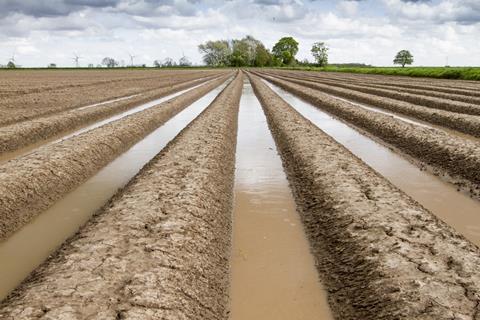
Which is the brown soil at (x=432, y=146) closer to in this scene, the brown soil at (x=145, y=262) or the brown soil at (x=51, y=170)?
the brown soil at (x=145, y=262)

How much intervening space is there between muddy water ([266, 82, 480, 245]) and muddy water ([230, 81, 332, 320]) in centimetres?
220

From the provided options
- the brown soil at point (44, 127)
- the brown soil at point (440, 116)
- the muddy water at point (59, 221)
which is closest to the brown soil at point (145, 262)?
the muddy water at point (59, 221)

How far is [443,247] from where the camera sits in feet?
16.1

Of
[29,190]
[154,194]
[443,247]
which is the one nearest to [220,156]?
[154,194]

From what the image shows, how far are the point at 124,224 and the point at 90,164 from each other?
182 inches

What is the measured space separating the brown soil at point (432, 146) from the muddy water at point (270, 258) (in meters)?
3.60

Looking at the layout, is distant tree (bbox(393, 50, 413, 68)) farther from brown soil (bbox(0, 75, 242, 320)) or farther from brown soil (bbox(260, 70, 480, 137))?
brown soil (bbox(0, 75, 242, 320))

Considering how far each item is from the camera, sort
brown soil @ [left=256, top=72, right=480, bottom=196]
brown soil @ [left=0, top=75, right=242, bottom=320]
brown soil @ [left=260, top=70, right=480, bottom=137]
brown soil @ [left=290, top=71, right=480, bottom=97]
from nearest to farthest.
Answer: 1. brown soil @ [left=0, top=75, right=242, bottom=320]
2. brown soil @ [left=256, top=72, right=480, bottom=196]
3. brown soil @ [left=260, top=70, right=480, bottom=137]
4. brown soil @ [left=290, top=71, right=480, bottom=97]

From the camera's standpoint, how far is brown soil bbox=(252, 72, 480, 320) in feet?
12.9

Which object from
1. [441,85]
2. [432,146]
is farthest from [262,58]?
[432,146]

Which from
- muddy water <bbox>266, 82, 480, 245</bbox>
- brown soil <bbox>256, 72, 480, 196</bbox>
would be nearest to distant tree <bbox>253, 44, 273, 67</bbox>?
brown soil <bbox>256, 72, 480, 196</bbox>

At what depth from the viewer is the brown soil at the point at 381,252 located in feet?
12.9

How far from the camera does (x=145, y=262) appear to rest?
4594 millimetres

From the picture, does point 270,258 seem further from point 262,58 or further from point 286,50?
point 286,50
